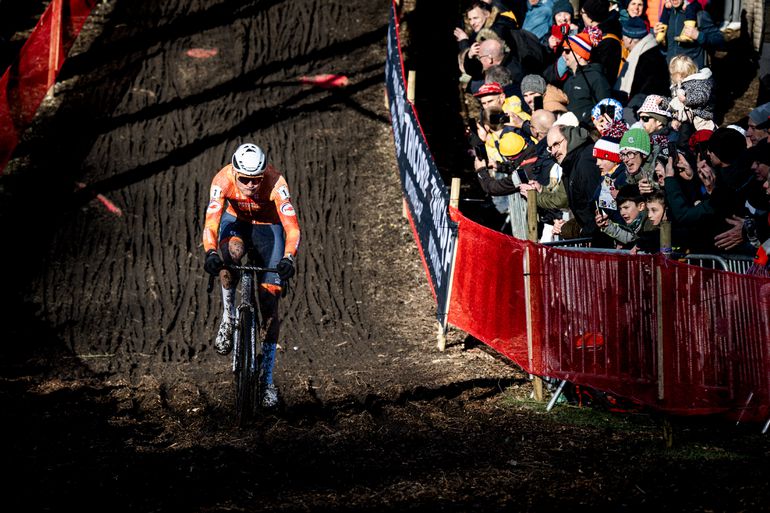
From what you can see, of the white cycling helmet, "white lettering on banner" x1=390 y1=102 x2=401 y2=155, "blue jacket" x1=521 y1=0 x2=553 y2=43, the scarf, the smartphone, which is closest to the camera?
the white cycling helmet

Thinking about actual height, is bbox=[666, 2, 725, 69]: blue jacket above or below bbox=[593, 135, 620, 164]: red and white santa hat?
above

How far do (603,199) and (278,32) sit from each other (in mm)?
10948

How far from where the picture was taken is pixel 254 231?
8.82m

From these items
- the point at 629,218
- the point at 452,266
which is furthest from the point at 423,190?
the point at 629,218

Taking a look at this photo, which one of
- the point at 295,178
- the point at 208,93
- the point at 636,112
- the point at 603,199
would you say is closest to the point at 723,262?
the point at 603,199

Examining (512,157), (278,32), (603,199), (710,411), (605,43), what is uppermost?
(278,32)

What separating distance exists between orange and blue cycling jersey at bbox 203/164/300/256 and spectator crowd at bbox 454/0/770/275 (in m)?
2.27

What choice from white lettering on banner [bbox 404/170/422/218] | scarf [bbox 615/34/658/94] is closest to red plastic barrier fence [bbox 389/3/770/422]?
white lettering on banner [bbox 404/170/422/218]

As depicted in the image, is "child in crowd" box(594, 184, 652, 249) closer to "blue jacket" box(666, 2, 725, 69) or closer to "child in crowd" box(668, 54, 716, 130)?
"child in crowd" box(668, 54, 716, 130)

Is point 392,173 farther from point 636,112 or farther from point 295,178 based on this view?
point 636,112

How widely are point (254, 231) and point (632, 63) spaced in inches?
239

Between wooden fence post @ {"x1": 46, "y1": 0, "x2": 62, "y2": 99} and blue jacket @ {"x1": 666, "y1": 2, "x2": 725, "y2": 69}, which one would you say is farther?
wooden fence post @ {"x1": 46, "y1": 0, "x2": 62, "y2": 99}

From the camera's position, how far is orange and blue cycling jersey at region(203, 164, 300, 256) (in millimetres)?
8469

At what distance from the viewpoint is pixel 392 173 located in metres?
15.0
